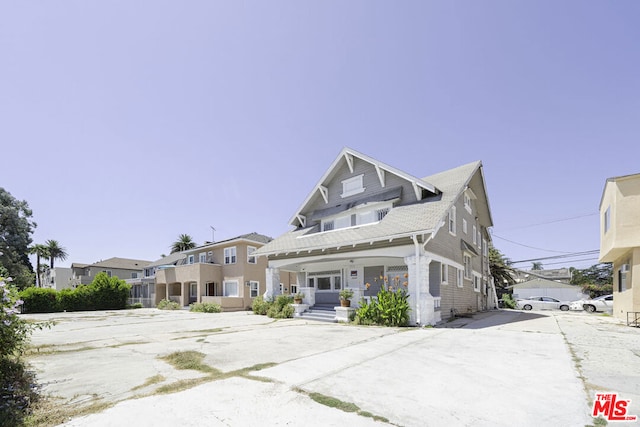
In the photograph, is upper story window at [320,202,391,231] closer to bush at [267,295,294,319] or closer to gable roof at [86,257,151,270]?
bush at [267,295,294,319]

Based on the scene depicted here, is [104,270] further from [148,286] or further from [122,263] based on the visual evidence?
[148,286]

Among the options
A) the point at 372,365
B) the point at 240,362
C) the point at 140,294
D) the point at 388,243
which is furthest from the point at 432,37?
the point at 140,294

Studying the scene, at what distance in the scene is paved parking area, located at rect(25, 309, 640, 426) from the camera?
4.29 m

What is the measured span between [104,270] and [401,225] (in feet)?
185

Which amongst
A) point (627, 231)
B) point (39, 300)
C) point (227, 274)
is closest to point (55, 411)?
point (627, 231)

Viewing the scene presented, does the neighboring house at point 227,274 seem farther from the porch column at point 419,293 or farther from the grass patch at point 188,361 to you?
the grass patch at point 188,361

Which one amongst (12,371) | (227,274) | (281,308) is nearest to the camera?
(12,371)

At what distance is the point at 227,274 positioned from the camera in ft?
101

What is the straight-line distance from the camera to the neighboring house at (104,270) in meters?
53.8

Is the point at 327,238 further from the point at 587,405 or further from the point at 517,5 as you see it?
the point at 587,405

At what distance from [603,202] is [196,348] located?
82.2ft

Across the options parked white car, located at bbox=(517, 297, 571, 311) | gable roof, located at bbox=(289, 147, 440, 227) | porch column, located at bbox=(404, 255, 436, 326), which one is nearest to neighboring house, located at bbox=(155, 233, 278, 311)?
gable roof, located at bbox=(289, 147, 440, 227)

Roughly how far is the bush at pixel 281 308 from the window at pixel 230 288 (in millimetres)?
10285

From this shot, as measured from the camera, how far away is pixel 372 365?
6.98m
